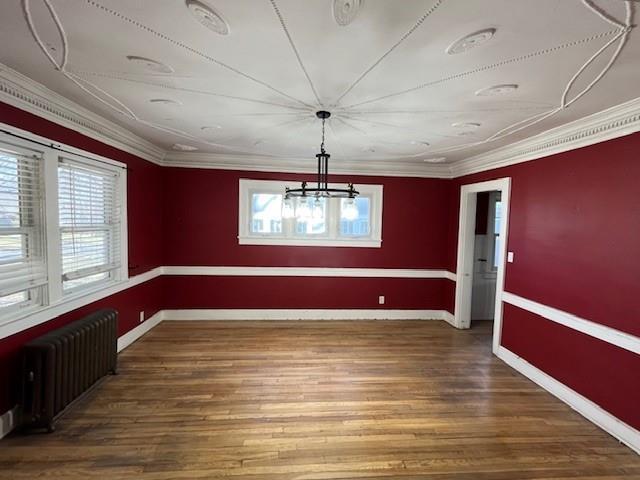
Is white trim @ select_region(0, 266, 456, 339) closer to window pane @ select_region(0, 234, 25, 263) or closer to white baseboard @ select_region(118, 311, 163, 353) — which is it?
white baseboard @ select_region(118, 311, 163, 353)

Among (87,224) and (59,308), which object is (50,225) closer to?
(87,224)

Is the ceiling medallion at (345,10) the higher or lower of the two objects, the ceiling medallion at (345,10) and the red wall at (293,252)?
the higher

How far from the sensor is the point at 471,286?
481cm

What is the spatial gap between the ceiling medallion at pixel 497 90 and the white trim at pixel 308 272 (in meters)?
3.31

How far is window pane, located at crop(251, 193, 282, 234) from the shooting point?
4.92 m

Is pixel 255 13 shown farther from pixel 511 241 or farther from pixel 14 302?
pixel 511 241

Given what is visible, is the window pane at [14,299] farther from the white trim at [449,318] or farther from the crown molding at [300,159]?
the white trim at [449,318]

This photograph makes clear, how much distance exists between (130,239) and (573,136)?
15.7ft

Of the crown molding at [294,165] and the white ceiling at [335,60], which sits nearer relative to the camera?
the white ceiling at [335,60]

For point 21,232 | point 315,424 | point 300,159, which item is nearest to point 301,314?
point 300,159

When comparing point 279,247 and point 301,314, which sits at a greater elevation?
point 279,247

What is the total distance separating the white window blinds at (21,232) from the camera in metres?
2.20

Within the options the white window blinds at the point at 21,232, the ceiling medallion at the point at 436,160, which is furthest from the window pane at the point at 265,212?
the white window blinds at the point at 21,232

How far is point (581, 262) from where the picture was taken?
279cm
